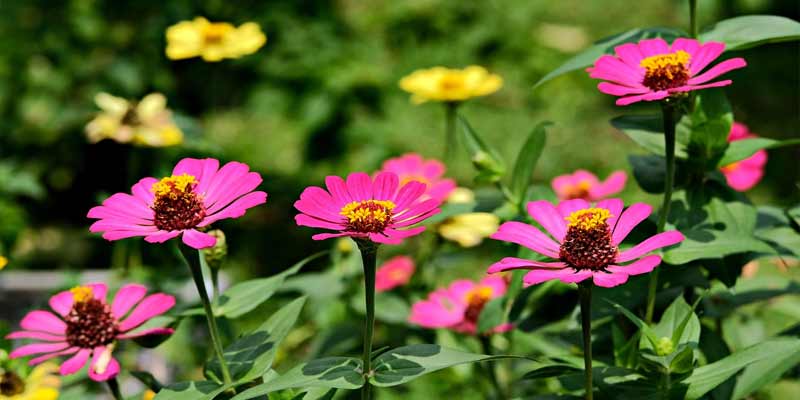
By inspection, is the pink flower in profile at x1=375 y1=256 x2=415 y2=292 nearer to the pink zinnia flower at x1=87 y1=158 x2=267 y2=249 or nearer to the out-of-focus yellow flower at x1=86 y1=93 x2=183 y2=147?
the out-of-focus yellow flower at x1=86 y1=93 x2=183 y2=147

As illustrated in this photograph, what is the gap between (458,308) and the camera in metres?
1.14

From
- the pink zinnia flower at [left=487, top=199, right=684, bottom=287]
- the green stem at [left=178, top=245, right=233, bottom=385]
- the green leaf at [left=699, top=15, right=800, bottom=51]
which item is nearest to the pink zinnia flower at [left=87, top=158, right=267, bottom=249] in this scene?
the green stem at [left=178, top=245, right=233, bottom=385]

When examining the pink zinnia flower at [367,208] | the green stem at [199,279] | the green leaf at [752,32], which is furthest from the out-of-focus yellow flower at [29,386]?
the green leaf at [752,32]

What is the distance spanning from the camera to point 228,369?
2.38 ft

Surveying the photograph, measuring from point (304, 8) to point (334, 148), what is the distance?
0.42m

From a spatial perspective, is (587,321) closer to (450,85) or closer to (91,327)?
(91,327)

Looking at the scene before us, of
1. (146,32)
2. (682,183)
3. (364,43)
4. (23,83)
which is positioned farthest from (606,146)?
(682,183)

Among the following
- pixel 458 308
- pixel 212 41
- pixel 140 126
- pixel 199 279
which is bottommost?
pixel 458 308

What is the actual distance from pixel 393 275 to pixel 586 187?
1.05ft

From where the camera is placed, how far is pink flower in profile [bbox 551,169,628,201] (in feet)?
3.75

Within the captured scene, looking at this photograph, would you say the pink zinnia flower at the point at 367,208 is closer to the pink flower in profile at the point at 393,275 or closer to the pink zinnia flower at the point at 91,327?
A: the pink zinnia flower at the point at 91,327

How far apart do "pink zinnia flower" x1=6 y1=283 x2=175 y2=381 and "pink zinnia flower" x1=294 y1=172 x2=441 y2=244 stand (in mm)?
183

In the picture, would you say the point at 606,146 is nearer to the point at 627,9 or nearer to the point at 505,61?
the point at 505,61

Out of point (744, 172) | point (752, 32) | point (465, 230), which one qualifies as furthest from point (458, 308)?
point (752, 32)
